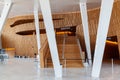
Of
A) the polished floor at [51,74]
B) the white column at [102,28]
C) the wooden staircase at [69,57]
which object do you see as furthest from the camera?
the wooden staircase at [69,57]

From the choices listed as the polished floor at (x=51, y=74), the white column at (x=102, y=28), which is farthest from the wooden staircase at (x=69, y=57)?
the white column at (x=102, y=28)

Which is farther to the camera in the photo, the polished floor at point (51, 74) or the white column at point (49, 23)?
the polished floor at point (51, 74)

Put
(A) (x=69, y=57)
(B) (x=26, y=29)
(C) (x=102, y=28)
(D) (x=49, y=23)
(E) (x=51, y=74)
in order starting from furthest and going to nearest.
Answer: (B) (x=26, y=29), (A) (x=69, y=57), (E) (x=51, y=74), (D) (x=49, y=23), (C) (x=102, y=28)

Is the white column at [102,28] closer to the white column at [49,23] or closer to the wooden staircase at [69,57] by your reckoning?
the white column at [49,23]

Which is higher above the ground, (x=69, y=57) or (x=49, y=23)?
(x=49, y=23)

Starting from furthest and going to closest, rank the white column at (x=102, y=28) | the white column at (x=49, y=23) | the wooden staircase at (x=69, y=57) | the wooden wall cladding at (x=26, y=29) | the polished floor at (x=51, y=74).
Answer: the wooden wall cladding at (x=26, y=29) < the wooden staircase at (x=69, y=57) < the polished floor at (x=51, y=74) < the white column at (x=49, y=23) < the white column at (x=102, y=28)

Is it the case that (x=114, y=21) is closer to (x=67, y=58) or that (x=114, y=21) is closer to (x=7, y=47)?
(x=67, y=58)

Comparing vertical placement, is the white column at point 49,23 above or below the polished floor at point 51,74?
above

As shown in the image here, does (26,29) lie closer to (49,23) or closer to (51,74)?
(51,74)

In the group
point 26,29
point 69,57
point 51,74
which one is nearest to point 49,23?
point 51,74

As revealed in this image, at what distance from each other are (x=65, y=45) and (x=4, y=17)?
608 centimetres

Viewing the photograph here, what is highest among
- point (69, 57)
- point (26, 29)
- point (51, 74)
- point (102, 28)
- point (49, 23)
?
point (26, 29)

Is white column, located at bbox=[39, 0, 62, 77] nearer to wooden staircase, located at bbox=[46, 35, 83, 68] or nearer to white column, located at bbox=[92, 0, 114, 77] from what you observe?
white column, located at bbox=[92, 0, 114, 77]

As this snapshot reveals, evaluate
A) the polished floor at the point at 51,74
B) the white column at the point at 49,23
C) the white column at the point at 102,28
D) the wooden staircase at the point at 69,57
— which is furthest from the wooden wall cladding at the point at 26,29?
the white column at the point at 49,23
